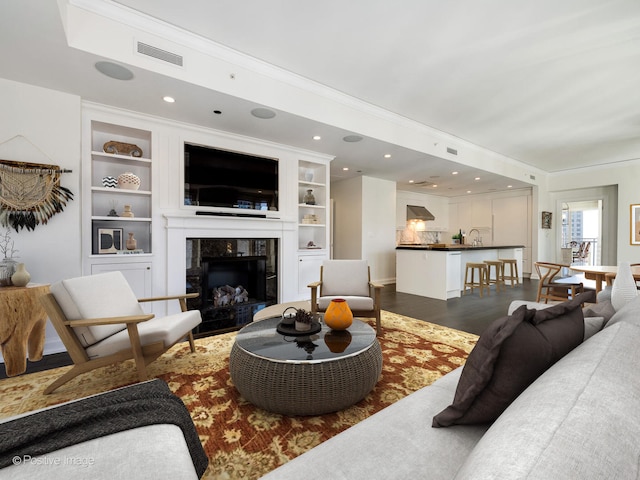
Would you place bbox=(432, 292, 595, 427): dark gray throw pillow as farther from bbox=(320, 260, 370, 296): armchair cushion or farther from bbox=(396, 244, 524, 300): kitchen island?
bbox=(396, 244, 524, 300): kitchen island

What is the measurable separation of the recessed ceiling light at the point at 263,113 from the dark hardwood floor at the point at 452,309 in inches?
124

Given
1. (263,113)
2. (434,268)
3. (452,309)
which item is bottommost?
(452,309)

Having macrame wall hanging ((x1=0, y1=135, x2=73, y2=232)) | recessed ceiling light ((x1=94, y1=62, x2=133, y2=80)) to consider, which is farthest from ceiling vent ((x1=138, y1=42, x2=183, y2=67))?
macrame wall hanging ((x1=0, y1=135, x2=73, y2=232))

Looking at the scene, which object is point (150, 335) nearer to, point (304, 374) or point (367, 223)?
point (304, 374)

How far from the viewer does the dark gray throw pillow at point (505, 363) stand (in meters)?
0.85

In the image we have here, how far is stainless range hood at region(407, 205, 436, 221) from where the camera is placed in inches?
335

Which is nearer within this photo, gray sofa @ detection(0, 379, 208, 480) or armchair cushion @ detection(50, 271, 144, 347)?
gray sofa @ detection(0, 379, 208, 480)

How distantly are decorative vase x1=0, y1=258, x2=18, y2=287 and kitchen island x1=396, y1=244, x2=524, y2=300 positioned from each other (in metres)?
5.64

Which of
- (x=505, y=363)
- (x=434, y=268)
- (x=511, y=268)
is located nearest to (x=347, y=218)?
(x=434, y=268)

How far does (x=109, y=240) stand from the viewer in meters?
3.54

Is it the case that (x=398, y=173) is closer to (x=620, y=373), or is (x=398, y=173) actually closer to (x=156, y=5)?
(x=156, y=5)

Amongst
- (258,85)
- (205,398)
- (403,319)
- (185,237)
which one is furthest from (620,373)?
(185,237)

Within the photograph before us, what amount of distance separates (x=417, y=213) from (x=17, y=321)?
8.38 metres

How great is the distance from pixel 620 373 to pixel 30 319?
12.1 feet
